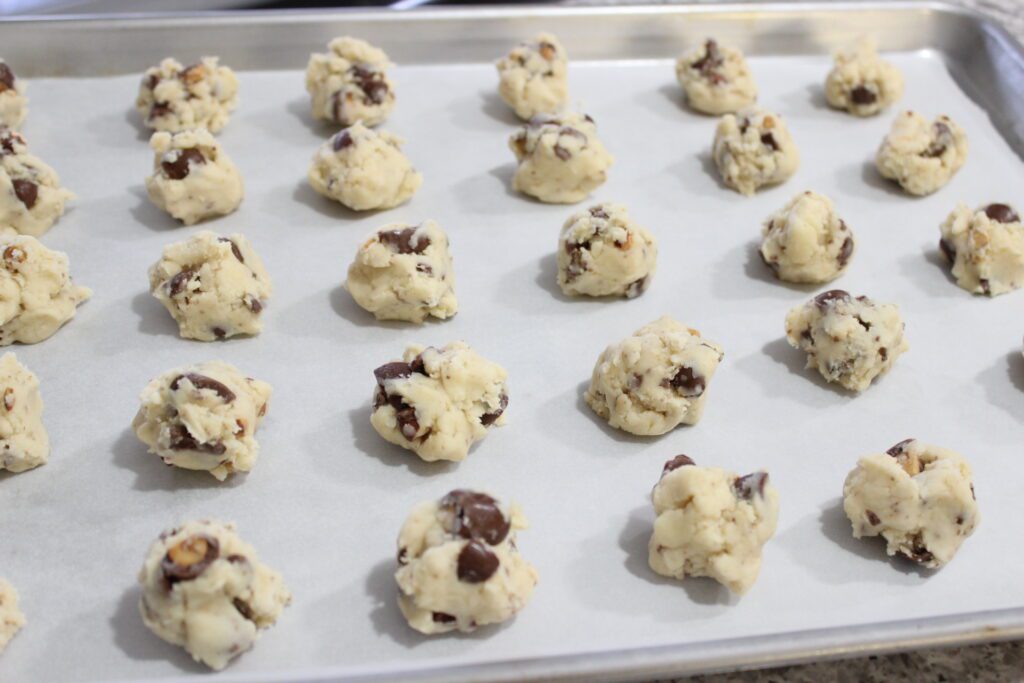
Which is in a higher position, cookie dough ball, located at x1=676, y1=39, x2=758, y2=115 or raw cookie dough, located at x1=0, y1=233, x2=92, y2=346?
cookie dough ball, located at x1=676, y1=39, x2=758, y2=115

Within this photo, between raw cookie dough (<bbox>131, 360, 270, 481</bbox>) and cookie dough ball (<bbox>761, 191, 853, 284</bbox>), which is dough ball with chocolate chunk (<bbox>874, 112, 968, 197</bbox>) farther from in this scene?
raw cookie dough (<bbox>131, 360, 270, 481</bbox>)

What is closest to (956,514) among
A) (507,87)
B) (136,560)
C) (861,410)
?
(861,410)

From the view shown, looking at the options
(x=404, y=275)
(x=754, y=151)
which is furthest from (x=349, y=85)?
(x=754, y=151)

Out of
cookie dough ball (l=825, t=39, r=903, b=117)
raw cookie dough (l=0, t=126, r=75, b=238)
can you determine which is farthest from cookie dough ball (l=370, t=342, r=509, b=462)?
cookie dough ball (l=825, t=39, r=903, b=117)

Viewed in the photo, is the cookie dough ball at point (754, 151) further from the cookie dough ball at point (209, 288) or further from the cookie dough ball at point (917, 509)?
the cookie dough ball at point (209, 288)

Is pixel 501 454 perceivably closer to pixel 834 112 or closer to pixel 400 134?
pixel 400 134

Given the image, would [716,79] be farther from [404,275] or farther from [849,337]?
[404,275]
